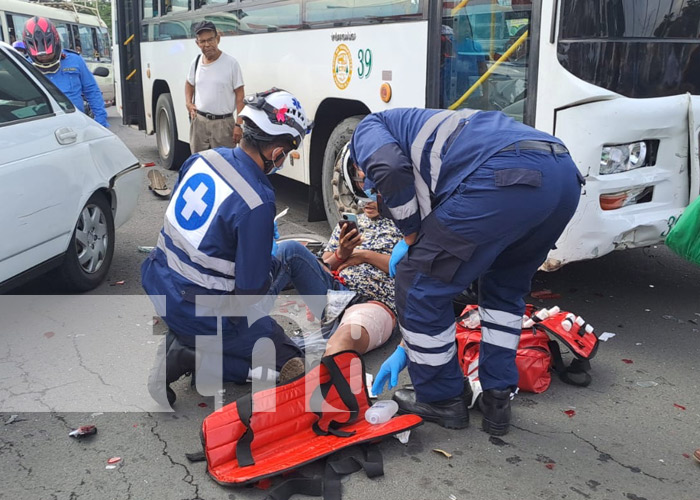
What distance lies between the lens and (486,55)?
4379 mm

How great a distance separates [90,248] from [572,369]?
10.5 feet

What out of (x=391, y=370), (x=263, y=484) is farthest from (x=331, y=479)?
(x=391, y=370)

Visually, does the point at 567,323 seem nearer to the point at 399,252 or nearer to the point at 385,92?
the point at 399,252

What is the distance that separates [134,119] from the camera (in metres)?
11.2

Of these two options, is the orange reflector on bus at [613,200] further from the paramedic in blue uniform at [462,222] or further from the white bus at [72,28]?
the white bus at [72,28]

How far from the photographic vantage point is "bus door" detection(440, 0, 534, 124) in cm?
417

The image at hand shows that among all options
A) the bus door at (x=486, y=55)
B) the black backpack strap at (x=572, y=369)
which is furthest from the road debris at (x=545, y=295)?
the bus door at (x=486, y=55)

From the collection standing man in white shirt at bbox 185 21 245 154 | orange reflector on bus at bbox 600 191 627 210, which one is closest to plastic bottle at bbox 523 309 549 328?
orange reflector on bus at bbox 600 191 627 210

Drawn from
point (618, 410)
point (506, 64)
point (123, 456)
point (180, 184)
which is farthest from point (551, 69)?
point (123, 456)

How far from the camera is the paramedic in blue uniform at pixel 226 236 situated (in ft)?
10.7

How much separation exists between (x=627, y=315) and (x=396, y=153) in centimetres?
244

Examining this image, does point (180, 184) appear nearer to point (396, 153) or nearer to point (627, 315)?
point (396, 153)

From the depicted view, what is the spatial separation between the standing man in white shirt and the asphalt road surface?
98.7 inches

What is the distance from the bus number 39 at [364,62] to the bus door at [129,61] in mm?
5833
